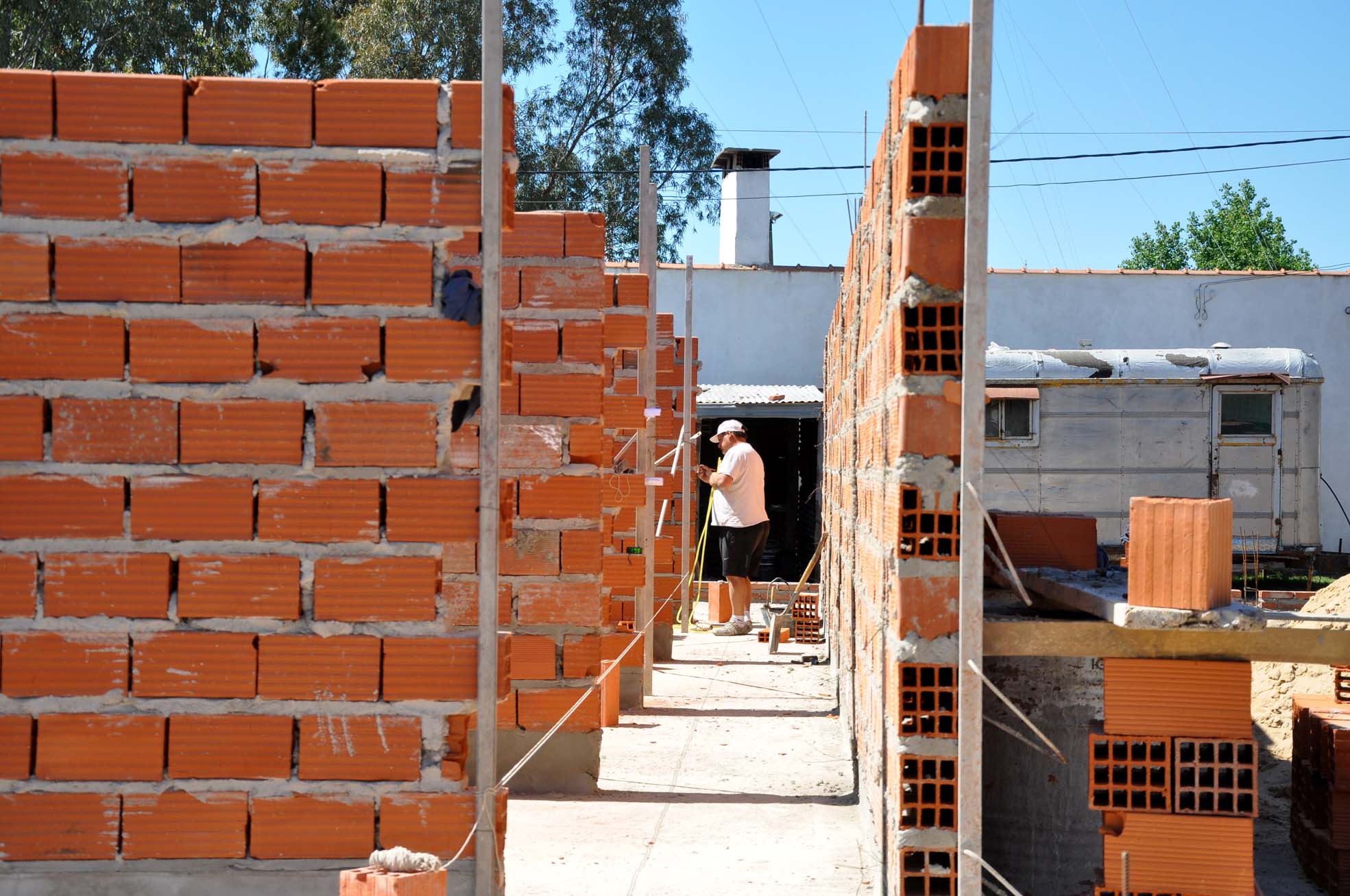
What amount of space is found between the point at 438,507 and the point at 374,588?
304 mm

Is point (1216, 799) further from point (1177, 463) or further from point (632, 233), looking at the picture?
point (632, 233)

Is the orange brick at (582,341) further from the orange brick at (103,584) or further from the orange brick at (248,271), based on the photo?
the orange brick at (103,584)

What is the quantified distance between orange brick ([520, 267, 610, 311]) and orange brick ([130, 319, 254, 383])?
243 centimetres

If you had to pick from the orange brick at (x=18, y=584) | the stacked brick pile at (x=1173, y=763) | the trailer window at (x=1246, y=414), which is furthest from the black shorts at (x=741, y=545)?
the orange brick at (x=18, y=584)

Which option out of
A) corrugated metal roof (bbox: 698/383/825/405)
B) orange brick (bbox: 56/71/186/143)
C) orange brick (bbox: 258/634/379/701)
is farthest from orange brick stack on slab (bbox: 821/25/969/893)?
corrugated metal roof (bbox: 698/383/825/405)

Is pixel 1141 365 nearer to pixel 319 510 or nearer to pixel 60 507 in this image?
pixel 319 510

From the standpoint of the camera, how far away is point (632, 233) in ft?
96.5

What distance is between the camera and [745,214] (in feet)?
75.3

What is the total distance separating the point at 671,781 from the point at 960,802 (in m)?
3.14

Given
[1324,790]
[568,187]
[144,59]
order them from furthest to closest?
[568,187] → [144,59] → [1324,790]

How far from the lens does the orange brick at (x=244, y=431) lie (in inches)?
145

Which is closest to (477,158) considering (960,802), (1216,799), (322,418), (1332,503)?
(322,418)

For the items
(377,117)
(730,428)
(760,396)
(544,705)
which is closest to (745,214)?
(760,396)

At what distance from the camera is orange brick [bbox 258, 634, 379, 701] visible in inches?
145
